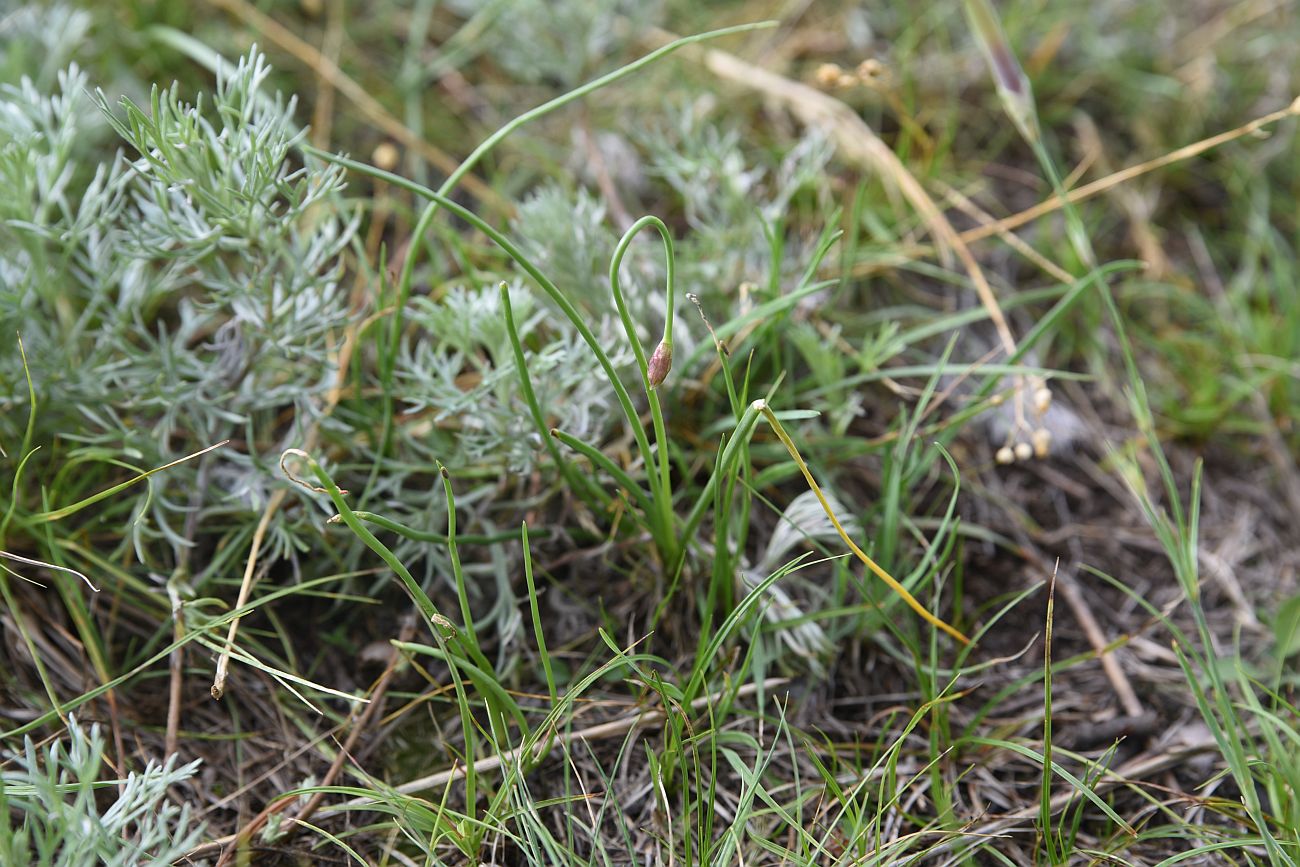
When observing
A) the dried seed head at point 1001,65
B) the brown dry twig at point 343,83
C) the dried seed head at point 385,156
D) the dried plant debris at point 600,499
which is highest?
the brown dry twig at point 343,83

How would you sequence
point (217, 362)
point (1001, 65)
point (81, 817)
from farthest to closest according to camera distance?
point (1001, 65) < point (217, 362) < point (81, 817)

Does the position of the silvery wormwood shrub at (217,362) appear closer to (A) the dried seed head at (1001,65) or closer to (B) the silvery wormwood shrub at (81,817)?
(B) the silvery wormwood shrub at (81,817)

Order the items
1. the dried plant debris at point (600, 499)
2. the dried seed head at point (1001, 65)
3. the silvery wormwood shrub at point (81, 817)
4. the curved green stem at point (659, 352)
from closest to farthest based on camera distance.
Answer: the silvery wormwood shrub at point (81, 817), the curved green stem at point (659, 352), the dried plant debris at point (600, 499), the dried seed head at point (1001, 65)

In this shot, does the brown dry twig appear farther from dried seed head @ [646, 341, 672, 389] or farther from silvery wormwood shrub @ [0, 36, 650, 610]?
dried seed head @ [646, 341, 672, 389]

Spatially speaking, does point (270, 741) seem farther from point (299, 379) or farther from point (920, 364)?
point (920, 364)

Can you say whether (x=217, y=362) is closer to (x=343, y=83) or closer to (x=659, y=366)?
(x=659, y=366)

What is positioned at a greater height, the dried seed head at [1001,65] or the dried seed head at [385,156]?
the dried seed head at [385,156]

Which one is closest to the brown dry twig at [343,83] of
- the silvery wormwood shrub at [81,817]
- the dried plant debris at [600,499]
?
the dried plant debris at [600,499]

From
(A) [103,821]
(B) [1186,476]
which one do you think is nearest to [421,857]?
(A) [103,821]

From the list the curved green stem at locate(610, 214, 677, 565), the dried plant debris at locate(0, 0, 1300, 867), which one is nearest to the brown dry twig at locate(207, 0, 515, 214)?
the dried plant debris at locate(0, 0, 1300, 867)

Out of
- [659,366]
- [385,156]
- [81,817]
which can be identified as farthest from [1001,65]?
[81,817]

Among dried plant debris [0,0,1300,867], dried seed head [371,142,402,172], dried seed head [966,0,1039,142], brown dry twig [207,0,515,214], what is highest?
brown dry twig [207,0,515,214]
